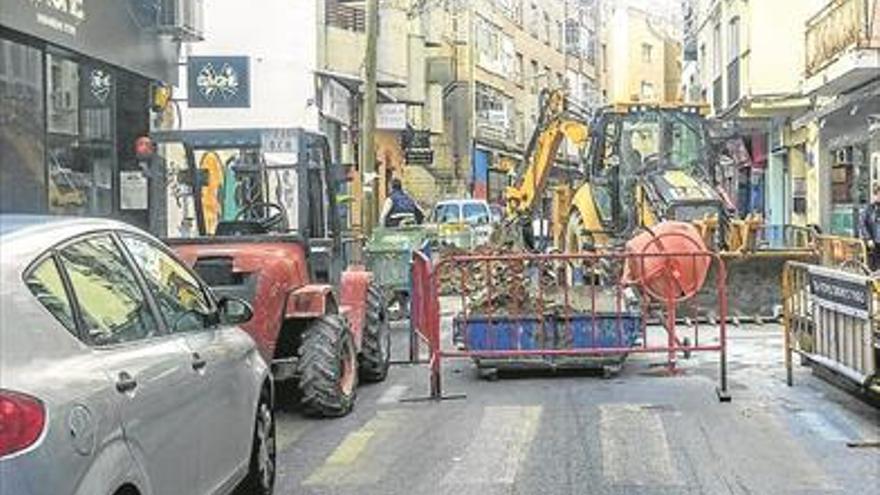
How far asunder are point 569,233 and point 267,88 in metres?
9.84

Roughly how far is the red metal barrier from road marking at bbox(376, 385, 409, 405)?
1.16 feet

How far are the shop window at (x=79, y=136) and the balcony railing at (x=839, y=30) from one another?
1206cm

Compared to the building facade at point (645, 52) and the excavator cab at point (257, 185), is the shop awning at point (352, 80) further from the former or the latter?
the building facade at point (645, 52)

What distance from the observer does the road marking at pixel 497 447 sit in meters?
8.05

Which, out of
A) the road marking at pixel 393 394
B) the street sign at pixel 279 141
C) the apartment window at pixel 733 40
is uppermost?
the apartment window at pixel 733 40

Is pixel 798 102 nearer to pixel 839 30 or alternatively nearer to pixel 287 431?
pixel 839 30

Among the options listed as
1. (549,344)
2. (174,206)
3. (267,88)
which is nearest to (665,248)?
(549,344)

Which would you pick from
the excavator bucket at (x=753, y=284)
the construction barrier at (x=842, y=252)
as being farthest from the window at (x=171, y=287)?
the excavator bucket at (x=753, y=284)

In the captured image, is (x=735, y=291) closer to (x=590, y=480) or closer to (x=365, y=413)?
(x=365, y=413)

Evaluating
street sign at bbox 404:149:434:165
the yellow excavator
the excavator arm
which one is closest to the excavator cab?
the yellow excavator

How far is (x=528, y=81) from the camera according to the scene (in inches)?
2662

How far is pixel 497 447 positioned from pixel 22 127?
6.90 metres

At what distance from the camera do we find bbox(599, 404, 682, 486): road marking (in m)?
7.99

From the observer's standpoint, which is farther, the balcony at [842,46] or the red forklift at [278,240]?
the balcony at [842,46]
